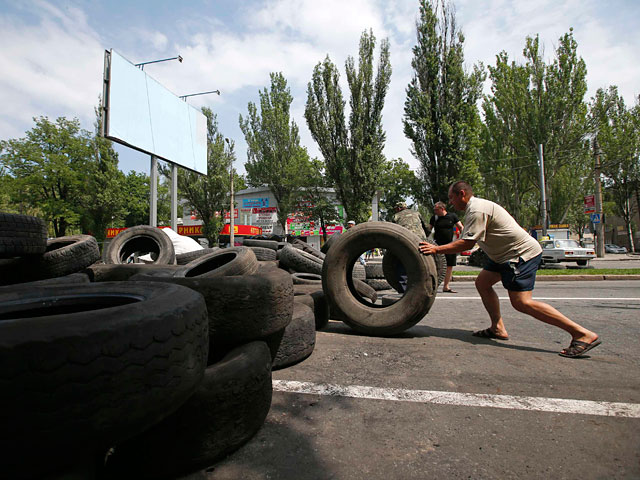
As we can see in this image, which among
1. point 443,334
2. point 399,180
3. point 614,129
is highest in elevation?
point 614,129

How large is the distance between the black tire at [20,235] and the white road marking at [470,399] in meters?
2.81

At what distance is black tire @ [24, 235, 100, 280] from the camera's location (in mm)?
3676

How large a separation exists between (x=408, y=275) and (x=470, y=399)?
158cm

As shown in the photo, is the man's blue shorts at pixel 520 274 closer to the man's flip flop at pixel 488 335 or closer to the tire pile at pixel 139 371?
the man's flip flop at pixel 488 335

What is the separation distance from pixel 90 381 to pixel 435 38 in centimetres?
2560

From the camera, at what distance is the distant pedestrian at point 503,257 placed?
3092mm

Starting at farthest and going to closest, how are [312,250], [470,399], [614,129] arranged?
[614,129] → [312,250] → [470,399]

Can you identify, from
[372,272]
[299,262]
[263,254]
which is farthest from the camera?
[372,272]

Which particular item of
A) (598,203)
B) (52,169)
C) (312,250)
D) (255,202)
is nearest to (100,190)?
(52,169)

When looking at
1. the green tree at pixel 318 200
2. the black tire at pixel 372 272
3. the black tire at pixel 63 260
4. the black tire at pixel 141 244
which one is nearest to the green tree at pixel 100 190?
the green tree at pixel 318 200

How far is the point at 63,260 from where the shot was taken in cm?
380

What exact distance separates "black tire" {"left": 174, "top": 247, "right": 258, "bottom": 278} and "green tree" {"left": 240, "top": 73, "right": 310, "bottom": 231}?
951 inches

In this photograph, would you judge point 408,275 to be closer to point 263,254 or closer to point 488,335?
point 488,335

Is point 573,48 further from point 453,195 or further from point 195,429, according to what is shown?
point 195,429
